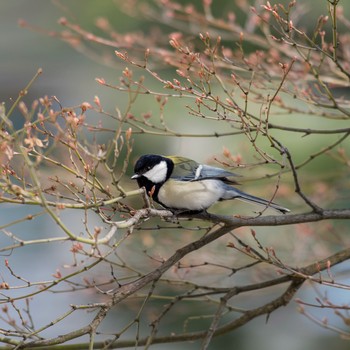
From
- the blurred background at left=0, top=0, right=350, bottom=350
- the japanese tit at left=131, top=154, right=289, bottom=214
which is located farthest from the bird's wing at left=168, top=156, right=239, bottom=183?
the blurred background at left=0, top=0, right=350, bottom=350

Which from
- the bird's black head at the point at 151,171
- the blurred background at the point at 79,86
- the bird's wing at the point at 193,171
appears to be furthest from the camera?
the blurred background at the point at 79,86

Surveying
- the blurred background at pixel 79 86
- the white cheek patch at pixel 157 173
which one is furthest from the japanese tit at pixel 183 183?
the blurred background at pixel 79 86

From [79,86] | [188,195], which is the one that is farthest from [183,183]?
[79,86]

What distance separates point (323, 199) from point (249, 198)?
62 cm

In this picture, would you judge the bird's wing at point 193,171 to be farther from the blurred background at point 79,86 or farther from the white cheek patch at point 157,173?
the blurred background at point 79,86

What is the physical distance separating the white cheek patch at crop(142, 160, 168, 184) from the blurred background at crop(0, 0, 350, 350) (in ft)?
3.83

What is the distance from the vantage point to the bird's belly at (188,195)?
2414 millimetres

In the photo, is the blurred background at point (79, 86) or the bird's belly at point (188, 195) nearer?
the bird's belly at point (188, 195)

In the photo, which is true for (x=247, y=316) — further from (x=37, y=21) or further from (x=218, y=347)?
(x=37, y=21)

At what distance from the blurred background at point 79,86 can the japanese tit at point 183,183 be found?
988 millimetres

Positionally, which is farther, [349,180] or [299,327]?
[299,327]

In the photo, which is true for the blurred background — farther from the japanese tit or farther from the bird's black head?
the bird's black head

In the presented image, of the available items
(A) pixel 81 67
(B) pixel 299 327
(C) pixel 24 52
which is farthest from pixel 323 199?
(C) pixel 24 52

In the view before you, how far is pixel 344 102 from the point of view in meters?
2.37
